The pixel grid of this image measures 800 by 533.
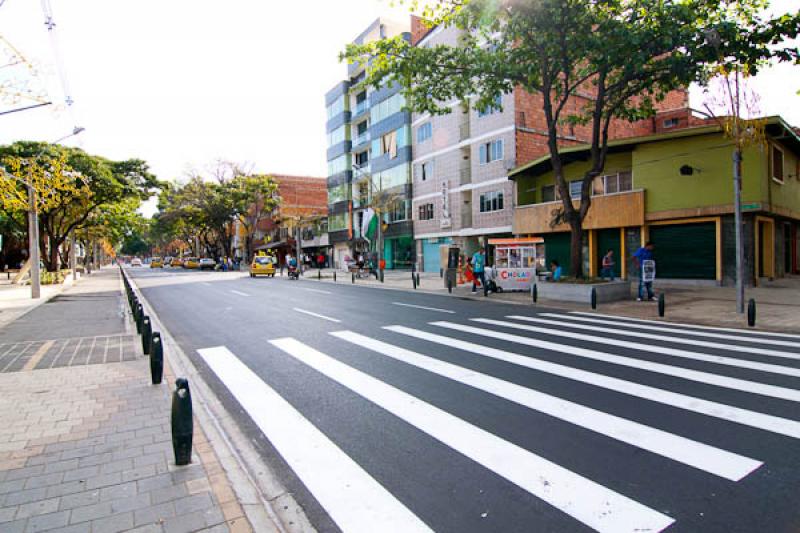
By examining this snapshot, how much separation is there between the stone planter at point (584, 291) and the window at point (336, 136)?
3852 cm

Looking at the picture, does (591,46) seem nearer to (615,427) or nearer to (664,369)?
(664,369)

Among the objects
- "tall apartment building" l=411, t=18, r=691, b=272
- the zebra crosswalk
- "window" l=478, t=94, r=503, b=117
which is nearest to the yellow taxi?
"tall apartment building" l=411, t=18, r=691, b=272

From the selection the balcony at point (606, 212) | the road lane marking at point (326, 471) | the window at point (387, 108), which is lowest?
the road lane marking at point (326, 471)

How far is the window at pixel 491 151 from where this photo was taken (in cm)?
2967

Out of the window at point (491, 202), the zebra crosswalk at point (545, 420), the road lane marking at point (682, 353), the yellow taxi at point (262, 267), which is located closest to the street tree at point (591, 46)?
the road lane marking at point (682, 353)

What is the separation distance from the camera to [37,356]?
26.7ft

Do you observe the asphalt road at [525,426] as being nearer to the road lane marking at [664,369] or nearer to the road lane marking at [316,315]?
the road lane marking at [664,369]

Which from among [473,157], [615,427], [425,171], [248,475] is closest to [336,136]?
[425,171]

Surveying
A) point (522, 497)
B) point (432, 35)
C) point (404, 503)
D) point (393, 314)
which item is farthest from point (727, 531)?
point (432, 35)

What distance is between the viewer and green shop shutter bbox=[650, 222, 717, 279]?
19.5 metres

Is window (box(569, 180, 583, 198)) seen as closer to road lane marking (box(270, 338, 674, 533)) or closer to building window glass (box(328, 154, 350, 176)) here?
road lane marking (box(270, 338, 674, 533))

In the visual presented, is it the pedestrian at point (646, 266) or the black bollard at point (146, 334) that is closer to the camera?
the black bollard at point (146, 334)

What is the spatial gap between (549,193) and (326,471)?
26.0 meters

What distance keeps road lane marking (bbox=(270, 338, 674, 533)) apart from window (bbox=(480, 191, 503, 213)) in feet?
83.5
